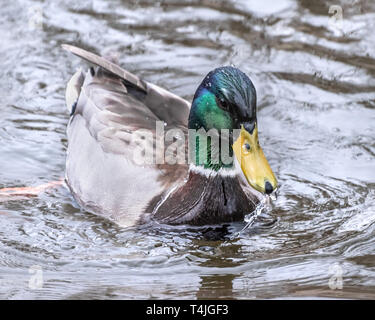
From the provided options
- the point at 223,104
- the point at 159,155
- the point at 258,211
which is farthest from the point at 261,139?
the point at 223,104

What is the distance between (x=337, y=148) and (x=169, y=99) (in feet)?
5.07

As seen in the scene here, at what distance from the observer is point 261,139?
770cm

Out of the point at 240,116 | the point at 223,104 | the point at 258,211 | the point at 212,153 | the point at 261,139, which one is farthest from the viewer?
the point at 261,139

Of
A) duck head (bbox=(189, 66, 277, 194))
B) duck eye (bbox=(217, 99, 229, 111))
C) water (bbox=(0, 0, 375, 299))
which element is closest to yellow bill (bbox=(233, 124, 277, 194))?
duck head (bbox=(189, 66, 277, 194))

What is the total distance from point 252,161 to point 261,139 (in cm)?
196

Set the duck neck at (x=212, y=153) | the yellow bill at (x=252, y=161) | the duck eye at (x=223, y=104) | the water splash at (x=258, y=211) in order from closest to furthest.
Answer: the yellow bill at (x=252, y=161)
the duck eye at (x=223, y=104)
the duck neck at (x=212, y=153)
the water splash at (x=258, y=211)

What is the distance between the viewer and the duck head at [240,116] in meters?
5.71

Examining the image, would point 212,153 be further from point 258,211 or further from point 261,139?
point 261,139

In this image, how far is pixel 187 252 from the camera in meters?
5.91

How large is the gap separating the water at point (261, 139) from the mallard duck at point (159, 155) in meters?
0.16

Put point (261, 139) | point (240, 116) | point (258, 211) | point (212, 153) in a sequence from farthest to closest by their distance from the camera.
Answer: point (261, 139), point (258, 211), point (212, 153), point (240, 116)

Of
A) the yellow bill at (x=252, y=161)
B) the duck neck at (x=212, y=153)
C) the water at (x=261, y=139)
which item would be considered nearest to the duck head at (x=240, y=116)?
the yellow bill at (x=252, y=161)

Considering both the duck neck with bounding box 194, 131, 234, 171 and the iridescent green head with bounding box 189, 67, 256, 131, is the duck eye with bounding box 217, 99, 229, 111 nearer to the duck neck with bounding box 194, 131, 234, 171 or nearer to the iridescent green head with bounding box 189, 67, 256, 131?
the iridescent green head with bounding box 189, 67, 256, 131

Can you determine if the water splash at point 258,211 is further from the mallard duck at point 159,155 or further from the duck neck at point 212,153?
the duck neck at point 212,153
